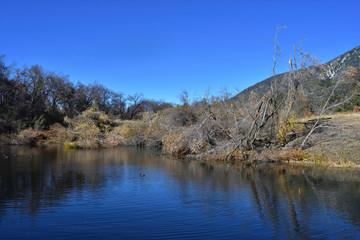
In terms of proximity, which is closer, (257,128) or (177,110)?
(257,128)

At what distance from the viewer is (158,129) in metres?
31.5

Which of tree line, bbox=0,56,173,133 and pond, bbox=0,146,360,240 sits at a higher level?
tree line, bbox=0,56,173,133

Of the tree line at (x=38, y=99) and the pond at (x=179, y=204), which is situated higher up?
the tree line at (x=38, y=99)

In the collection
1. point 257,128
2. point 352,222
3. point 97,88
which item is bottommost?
point 352,222

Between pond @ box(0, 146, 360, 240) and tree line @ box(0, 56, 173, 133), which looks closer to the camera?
pond @ box(0, 146, 360, 240)

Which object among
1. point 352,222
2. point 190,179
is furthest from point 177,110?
point 352,222

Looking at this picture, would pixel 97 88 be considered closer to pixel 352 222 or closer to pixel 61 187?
pixel 61 187

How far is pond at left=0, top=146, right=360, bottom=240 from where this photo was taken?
294 inches

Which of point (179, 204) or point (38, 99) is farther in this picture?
point (38, 99)

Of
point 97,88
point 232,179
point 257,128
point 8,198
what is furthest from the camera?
point 97,88

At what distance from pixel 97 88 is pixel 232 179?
1936 inches

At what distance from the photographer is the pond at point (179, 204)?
24.5 ft

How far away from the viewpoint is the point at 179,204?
9.90 meters

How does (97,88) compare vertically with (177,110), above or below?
above
